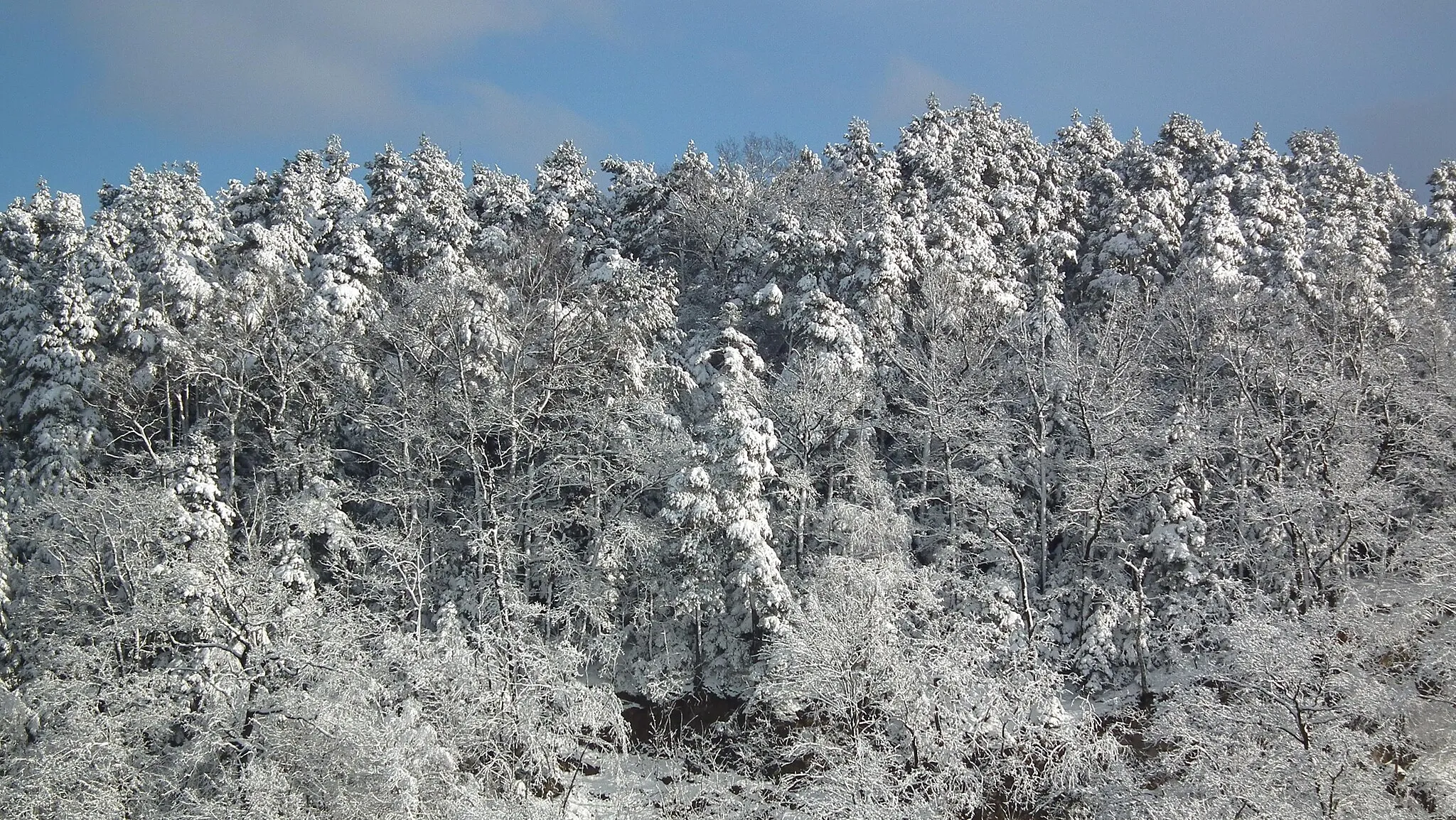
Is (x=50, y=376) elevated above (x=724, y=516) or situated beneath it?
A: elevated above

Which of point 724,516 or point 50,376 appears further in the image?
point 50,376

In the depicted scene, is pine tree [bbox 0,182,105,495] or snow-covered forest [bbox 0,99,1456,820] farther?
pine tree [bbox 0,182,105,495]

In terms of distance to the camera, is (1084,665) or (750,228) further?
(750,228)

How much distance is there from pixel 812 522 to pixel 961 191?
18333mm

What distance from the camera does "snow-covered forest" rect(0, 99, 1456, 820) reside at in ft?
62.7

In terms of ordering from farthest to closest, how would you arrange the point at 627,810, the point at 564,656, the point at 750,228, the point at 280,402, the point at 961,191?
1. the point at 750,228
2. the point at 961,191
3. the point at 280,402
4. the point at 564,656
5. the point at 627,810

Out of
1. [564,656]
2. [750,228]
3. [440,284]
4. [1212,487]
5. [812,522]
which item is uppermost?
[750,228]

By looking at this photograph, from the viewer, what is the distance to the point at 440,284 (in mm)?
29812

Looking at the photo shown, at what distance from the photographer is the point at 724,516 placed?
2722 centimetres

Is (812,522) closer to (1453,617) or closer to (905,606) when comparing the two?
(905,606)

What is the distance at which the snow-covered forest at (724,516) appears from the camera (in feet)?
62.7

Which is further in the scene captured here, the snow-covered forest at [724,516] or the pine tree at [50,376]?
the pine tree at [50,376]

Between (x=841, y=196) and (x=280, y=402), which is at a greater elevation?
(x=841, y=196)

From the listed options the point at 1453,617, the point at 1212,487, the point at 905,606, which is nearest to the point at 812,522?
the point at 905,606
